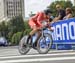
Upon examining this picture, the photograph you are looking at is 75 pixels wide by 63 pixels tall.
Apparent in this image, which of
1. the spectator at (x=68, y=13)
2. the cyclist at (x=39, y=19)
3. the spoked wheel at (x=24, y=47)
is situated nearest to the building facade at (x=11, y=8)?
the spectator at (x=68, y=13)

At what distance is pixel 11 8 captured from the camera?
434 ft

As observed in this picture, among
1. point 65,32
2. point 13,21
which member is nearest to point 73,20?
point 65,32

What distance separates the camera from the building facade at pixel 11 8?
4958 inches

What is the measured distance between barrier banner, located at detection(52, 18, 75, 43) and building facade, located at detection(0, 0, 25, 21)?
113 metres

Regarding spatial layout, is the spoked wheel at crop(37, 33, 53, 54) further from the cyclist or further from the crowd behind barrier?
the crowd behind barrier

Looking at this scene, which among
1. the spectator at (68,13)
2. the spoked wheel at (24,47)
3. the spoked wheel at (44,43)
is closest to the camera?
the spoked wheel at (44,43)

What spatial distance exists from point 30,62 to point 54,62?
1.40ft

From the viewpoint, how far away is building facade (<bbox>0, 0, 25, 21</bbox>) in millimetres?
125938

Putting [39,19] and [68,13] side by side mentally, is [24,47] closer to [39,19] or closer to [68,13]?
[39,19]

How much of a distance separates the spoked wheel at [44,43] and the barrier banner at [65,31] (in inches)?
77.7

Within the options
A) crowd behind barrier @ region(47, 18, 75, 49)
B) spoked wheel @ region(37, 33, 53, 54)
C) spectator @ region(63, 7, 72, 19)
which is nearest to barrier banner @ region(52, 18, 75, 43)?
crowd behind barrier @ region(47, 18, 75, 49)

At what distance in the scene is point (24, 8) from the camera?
12525 centimetres

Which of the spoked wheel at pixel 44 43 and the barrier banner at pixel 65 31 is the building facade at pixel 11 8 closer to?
the barrier banner at pixel 65 31

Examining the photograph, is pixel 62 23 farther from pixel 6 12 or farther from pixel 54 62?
pixel 6 12
